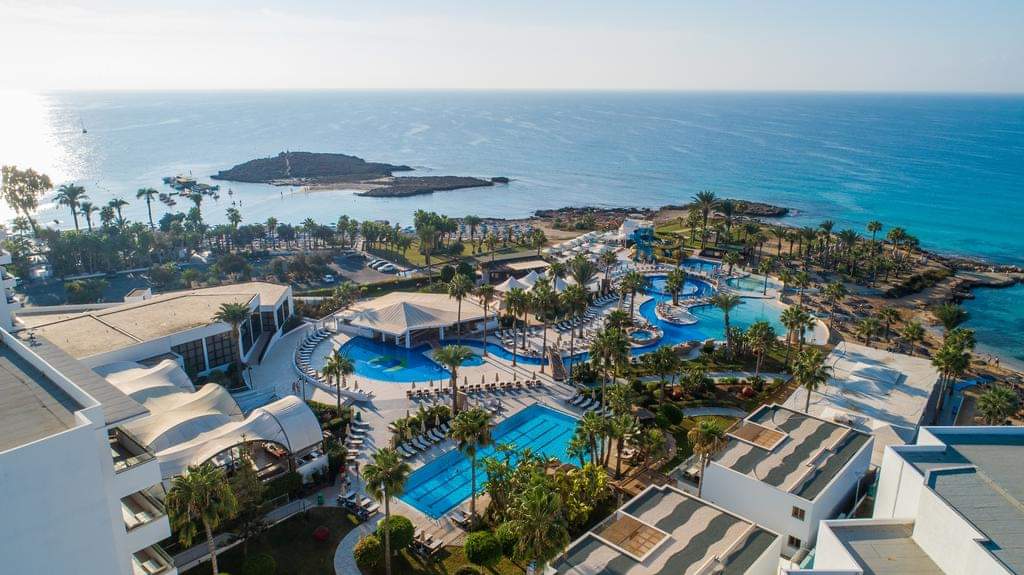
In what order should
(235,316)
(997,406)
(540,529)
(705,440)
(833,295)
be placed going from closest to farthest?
(540,529) < (705,440) < (997,406) < (235,316) < (833,295)

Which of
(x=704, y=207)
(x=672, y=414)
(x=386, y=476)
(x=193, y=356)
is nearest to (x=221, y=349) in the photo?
(x=193, y=356)

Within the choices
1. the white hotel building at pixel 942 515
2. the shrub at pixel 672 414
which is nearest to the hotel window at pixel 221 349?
the shrub at pixel 672 414

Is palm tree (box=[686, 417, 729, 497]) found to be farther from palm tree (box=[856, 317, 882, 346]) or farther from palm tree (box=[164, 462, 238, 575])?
palm tree (box=[856, 317, 882, 346])

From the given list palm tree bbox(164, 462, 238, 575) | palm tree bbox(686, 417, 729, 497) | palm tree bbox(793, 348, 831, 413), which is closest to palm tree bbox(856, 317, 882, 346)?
palm tree bbox(793, 348, 831, 413)

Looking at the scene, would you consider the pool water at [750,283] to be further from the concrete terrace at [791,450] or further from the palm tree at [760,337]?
the concrete terrace at [791,450]

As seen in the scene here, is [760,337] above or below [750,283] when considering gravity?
above

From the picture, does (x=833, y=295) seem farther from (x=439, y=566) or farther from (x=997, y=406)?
(x=439, y=566)

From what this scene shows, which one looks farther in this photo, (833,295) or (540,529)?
(833,295)
